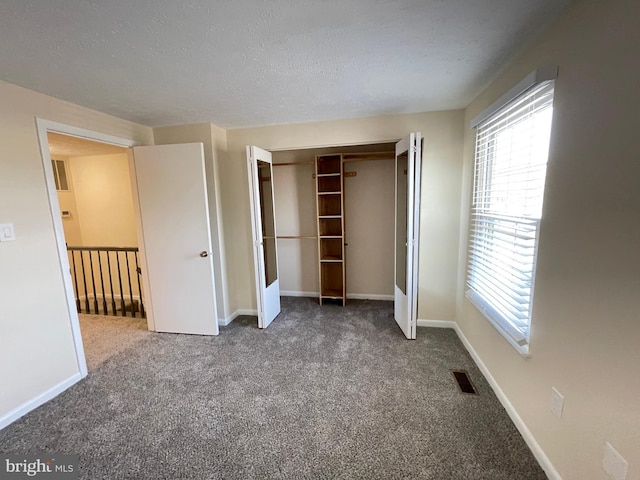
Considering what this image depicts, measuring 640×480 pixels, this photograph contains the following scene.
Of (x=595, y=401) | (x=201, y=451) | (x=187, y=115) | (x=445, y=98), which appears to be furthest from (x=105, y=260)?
(x=595, y=401)

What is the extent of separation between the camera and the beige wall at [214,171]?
301 cm

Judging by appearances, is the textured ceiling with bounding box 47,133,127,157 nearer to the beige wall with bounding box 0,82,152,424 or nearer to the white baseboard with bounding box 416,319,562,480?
the beige wall with bounding box 0,82,152,424

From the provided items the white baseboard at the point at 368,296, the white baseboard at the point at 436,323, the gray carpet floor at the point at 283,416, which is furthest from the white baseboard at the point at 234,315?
→ the white baseboard at the point at 436,323

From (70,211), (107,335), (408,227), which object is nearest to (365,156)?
(408,227)

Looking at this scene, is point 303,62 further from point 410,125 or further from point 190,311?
point 190,311

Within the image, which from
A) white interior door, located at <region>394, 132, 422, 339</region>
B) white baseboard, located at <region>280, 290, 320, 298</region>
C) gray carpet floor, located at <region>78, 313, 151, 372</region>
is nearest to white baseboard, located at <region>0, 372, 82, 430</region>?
gray carpet floor, located at <region>78, 313, 151, 372</region>

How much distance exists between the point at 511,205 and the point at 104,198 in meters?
5.39

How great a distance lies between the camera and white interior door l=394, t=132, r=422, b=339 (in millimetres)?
2557

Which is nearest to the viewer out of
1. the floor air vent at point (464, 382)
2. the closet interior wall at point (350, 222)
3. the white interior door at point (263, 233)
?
the floor air vent at point (464, 382)

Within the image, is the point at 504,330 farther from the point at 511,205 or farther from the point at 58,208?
the point at 58,208

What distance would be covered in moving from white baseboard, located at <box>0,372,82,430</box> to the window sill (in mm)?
3351

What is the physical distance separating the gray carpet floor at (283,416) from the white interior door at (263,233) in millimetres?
551

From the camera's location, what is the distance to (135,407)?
6.46 ft

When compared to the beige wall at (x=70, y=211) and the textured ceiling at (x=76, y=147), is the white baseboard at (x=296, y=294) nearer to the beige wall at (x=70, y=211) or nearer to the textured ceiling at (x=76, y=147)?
the textured ceiling at (x=76, y=147)
